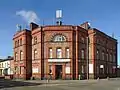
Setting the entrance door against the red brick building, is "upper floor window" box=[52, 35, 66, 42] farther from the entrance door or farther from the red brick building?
the entrance door

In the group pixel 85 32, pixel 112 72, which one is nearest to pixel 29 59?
pixel 85 32

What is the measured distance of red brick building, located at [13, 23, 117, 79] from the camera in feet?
184

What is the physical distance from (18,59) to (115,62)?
Answer: 29.5 meters

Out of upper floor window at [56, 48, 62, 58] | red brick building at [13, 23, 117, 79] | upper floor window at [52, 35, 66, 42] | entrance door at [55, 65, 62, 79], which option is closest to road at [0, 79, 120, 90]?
entrance door at [55, 65, 62, 79]

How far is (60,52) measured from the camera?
5609 cm

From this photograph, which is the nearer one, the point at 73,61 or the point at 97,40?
the point at 73,61

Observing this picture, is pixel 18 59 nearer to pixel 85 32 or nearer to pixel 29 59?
pixel 29 59

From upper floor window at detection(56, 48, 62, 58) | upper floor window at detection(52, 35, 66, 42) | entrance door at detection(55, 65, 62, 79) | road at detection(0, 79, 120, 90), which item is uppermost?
upper floor window at detection(52, 35, 66, 42)

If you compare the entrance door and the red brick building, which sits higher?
the red brick building

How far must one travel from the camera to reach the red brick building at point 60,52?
5594cm

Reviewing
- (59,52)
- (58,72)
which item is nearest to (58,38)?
(59,52)

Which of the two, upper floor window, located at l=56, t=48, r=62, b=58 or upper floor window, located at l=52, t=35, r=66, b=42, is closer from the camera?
upper floor window, located at l=56, t=48, r=62, b=58

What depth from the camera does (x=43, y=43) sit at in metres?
57.0

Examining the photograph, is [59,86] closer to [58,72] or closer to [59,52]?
[58,72]
